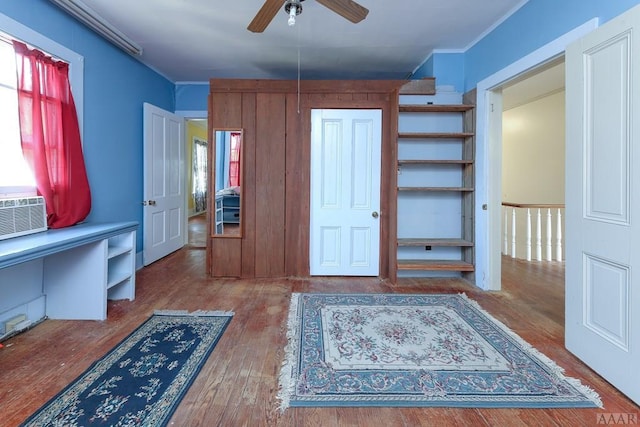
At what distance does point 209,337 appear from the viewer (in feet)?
7.63

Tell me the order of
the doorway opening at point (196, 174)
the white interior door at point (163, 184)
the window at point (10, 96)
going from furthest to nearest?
the doorway opening at point (196, 174) < the white interior door at point (163, 184) < the window at point (10, 96)

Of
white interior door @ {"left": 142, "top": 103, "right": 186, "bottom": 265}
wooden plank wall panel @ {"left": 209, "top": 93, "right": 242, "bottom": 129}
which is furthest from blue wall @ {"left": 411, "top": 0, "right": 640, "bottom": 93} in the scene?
white interior door @ {"left": 142, "top": 103, "right": 186, "bottom": 265}

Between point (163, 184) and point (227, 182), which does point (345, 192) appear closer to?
point (227, 182)

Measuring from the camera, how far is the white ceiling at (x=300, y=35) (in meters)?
2.88

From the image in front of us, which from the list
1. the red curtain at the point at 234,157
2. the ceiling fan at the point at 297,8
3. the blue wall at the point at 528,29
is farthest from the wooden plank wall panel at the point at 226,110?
the blue wall at the point at 528,29

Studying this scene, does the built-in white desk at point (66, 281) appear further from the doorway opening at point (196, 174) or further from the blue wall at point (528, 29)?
the doorway opening at point (196, 174)

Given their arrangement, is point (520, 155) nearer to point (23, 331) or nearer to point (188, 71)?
point (188, 71)

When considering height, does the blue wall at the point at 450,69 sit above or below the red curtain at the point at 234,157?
above

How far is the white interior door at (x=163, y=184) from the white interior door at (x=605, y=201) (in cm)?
443

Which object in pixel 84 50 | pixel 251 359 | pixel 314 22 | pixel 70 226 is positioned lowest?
pixel 251 359

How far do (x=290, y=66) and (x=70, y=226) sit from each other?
3.15 m

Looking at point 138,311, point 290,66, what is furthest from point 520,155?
→ point 138,311

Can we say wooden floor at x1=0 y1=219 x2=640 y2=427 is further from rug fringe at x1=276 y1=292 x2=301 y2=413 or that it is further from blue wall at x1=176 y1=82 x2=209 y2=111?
blue wall at x1=176 y1=82 x2=209 y2=111

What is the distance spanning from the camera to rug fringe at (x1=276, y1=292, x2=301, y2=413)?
5.49 ft
